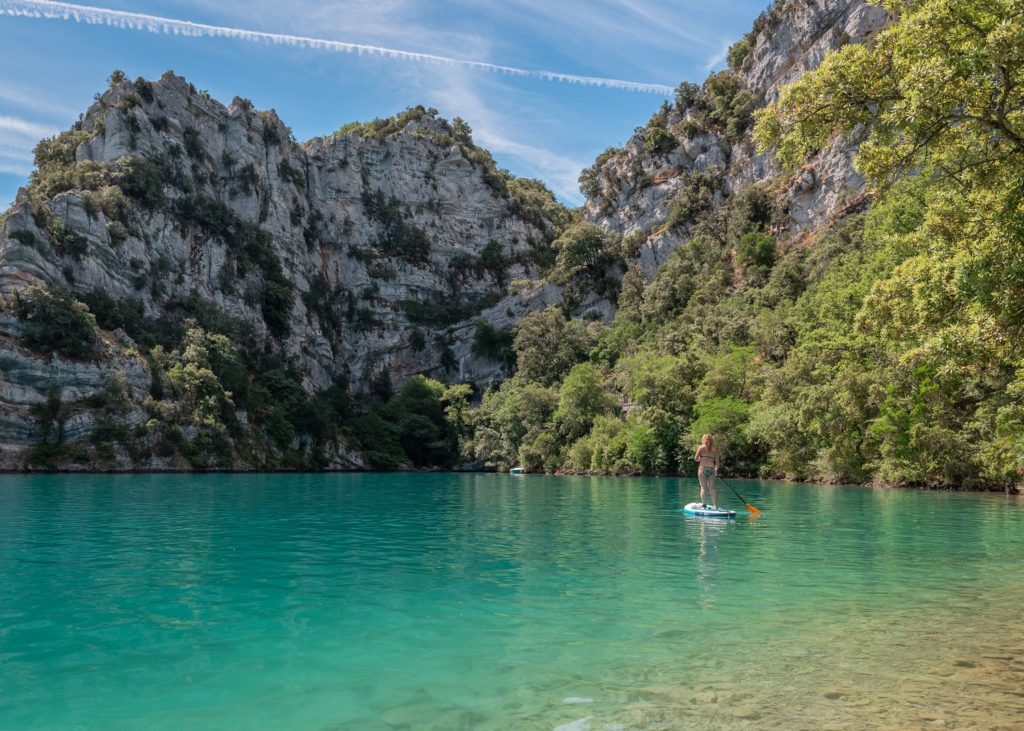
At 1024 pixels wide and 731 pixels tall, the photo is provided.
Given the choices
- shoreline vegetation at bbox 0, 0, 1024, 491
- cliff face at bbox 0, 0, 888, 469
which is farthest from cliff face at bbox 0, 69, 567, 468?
shoreline vegetation at bbox 0, 0, 1024, 491

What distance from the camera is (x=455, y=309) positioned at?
127062mm

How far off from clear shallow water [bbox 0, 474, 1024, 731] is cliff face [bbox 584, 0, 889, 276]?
72066mm

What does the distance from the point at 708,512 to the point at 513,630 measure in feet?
48.6

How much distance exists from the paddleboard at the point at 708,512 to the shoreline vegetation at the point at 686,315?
6.95 metres

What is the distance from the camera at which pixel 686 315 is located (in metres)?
82.4

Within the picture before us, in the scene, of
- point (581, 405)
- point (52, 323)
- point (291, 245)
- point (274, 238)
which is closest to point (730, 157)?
point (581, 405)

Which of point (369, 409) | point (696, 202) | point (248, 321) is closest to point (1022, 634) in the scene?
point (696, 202)

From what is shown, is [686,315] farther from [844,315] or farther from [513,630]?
[513,630]

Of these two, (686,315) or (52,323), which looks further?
(686,315)

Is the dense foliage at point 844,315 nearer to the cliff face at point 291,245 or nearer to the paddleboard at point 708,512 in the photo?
the cliff face at point 291,245

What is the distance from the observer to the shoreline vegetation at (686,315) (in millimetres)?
11195

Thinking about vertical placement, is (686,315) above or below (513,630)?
above

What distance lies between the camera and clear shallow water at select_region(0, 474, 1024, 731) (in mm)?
6125

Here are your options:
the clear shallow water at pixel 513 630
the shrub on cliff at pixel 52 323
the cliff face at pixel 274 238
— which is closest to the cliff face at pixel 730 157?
the cliff face at pixel 274 238
